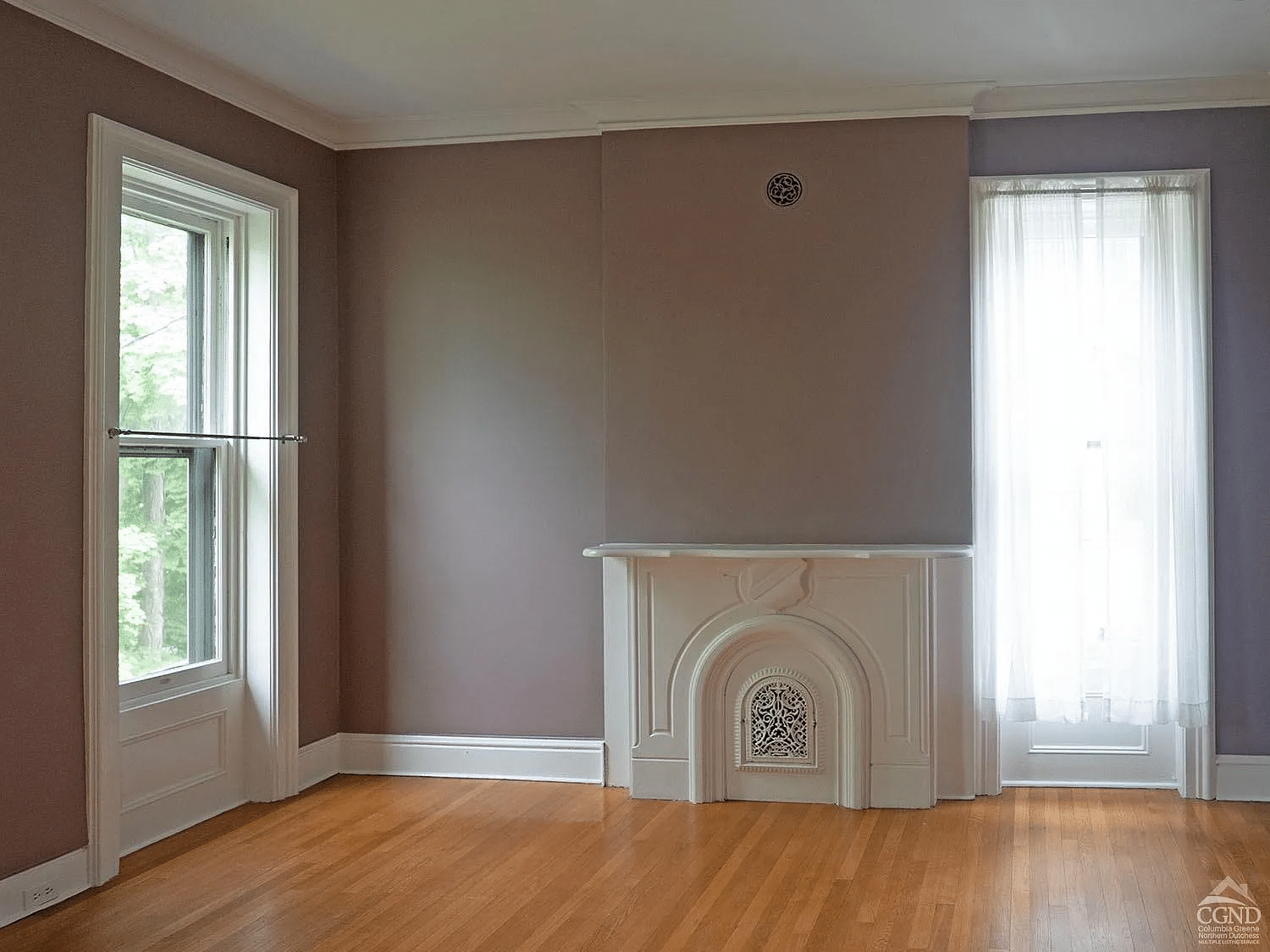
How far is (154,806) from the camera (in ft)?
15.0

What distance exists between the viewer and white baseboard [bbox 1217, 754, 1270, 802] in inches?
196

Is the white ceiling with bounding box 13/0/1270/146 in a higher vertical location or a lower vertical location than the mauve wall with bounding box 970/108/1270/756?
higher

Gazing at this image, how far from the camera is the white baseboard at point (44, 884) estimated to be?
372cm

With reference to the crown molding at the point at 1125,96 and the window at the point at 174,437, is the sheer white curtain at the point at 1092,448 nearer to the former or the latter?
the crown molding at the point at 1125,96

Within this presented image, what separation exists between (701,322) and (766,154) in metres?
0.75

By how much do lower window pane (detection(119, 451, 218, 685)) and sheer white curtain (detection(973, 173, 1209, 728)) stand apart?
3.11 metres

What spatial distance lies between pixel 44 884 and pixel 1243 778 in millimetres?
4390

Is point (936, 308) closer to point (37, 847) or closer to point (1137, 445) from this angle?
point (1137, 445)

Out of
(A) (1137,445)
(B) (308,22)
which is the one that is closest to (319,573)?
(B) (308,22)

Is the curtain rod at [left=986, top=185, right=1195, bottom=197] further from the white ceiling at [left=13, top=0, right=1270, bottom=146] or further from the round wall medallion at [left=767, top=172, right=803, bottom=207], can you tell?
the round wall medallion at [left=767, top=172, right=803, bottom=207]

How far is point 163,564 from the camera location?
4680 millimetres

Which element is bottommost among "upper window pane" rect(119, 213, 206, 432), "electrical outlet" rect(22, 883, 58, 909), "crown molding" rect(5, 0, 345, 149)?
"electrical outlet" rect(22, 883, 58, 909)

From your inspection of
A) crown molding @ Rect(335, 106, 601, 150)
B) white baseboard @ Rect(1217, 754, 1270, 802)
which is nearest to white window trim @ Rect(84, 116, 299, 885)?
crown molding @ Rect(335, 106, 601, 150)

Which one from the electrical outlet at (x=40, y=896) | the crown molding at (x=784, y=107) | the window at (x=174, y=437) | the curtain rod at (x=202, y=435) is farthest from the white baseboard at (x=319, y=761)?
the crown molding at (x=784, y=107)
